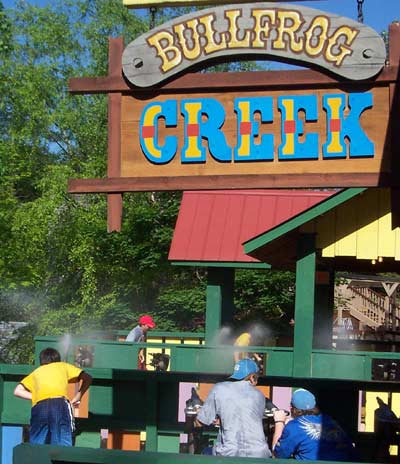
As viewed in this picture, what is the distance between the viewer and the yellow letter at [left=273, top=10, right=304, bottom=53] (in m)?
6.31

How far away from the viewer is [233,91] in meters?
6.46

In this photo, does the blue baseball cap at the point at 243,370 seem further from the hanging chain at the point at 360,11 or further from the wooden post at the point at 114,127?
the hanging chain at the point at 360,11

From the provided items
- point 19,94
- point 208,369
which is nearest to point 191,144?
point 208,369

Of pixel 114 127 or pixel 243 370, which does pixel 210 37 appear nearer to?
pixel 114 127

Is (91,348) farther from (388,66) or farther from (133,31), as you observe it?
(133,31)

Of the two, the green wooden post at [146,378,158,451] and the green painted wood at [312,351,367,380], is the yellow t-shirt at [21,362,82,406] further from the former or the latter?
the green painted wood at [312,351,367,380]

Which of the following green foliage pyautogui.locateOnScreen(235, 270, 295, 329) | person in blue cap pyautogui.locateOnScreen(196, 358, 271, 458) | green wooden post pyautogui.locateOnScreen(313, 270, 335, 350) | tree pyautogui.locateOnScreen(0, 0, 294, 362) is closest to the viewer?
person in blue cap pyautogui.locateOnScreen(196, 358, 271, 458)

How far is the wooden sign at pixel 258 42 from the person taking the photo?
6.23 meters

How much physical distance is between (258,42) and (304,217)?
587cm

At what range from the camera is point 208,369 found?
39.8 ft

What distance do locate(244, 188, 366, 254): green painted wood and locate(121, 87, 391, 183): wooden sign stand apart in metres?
5.25

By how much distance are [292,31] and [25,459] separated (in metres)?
3.78

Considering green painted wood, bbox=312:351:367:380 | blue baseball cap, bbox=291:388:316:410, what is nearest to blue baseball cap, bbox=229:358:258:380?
blue baseball cap, bbox=291:388:316:410

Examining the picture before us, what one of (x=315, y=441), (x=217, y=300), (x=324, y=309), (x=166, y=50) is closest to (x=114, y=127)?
(x=166, y=50)
